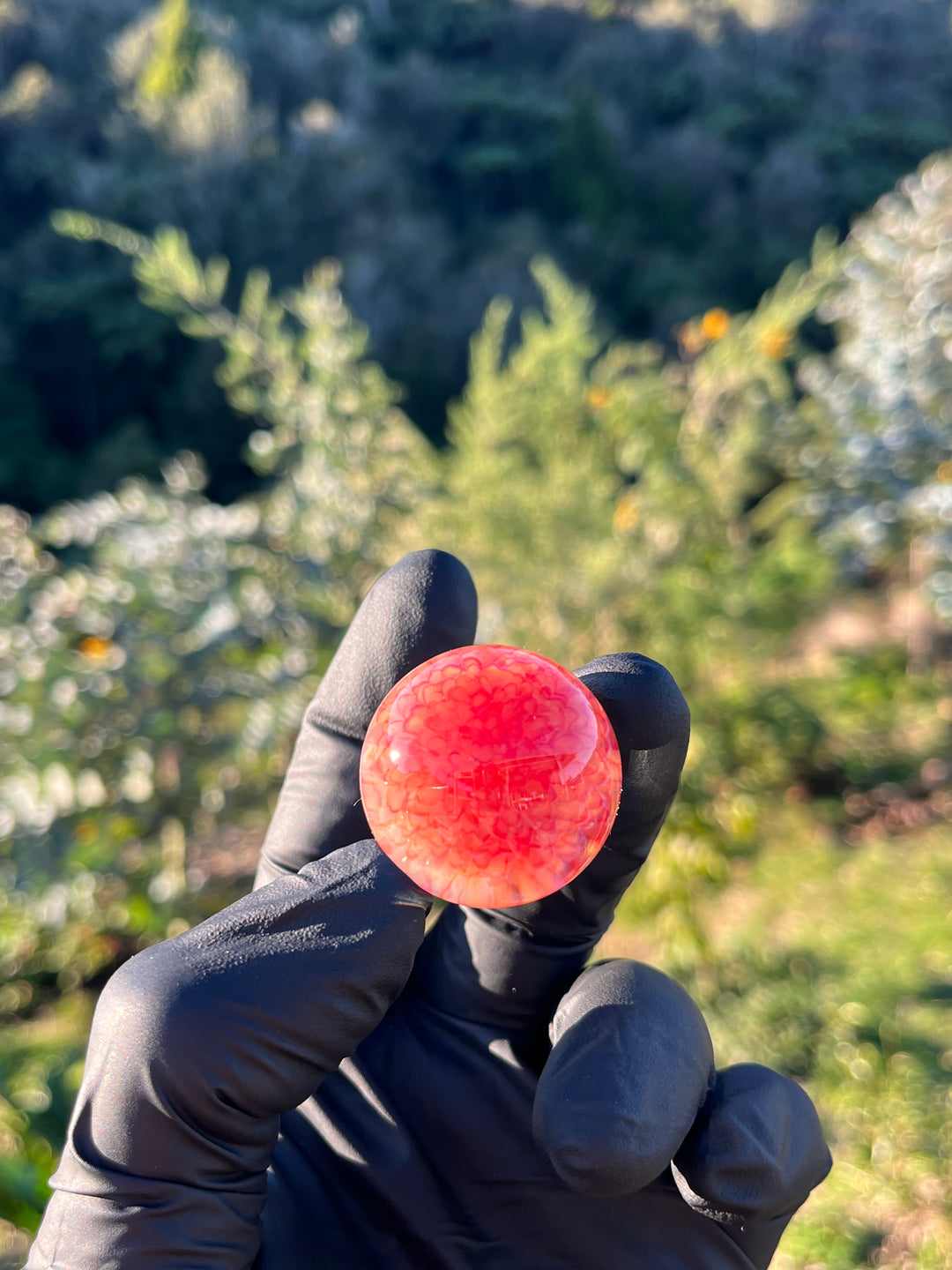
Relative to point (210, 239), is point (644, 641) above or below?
below

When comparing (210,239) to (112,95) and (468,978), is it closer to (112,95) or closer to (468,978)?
(112,95)

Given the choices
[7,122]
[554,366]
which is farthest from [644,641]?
[7,122]

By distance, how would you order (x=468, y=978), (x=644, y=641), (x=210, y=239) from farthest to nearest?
1. (x=210, y=239)
2. (x=644, y=641)
3. (x=468, y=978)

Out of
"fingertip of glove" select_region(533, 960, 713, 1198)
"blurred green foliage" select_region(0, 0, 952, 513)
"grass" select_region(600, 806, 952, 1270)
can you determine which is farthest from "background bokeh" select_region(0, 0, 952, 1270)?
"blurred green foliage" select_region(0, 0, 952, 513)

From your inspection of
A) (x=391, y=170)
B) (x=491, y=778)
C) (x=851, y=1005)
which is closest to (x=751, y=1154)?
(x=491, y=778)

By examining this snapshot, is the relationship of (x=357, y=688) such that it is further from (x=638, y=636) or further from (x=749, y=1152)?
(x=638, y=636)

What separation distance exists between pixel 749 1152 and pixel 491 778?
552 millimetres

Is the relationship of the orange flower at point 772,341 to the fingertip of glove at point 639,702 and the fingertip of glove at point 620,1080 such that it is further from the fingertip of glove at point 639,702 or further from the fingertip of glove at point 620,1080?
the fingertip of glove at point 620,1080

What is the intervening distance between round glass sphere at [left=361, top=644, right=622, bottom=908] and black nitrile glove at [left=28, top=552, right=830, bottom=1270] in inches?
6.9

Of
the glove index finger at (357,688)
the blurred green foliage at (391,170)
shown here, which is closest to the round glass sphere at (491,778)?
the glove index finger at (357,688)

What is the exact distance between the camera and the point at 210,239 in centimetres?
973

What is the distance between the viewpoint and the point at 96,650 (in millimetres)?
2688

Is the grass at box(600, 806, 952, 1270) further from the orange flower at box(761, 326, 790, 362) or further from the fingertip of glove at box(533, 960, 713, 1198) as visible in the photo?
the orange flower at box(761, 326, 790, 362)

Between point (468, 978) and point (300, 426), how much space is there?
92.1 inches
